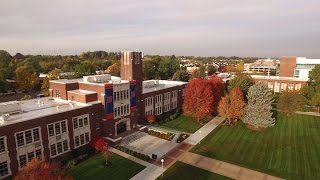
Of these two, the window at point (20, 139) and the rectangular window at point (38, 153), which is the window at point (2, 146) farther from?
the rectangular window at point (38, 153)

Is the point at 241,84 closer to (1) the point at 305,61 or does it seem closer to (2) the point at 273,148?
(2) the point at 273,148

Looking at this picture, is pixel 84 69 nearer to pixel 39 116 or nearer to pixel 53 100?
pixel 53 100

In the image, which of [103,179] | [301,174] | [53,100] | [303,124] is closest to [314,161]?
[301,174]

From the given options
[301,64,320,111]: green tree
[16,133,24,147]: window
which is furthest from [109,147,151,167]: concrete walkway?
[301,64,320,111]: green tree

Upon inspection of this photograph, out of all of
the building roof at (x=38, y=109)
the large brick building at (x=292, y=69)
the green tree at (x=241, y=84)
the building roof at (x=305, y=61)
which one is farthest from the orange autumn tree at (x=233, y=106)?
the building roof at (x=305, y=61)

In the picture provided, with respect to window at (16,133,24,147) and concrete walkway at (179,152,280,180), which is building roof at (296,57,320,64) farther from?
window at (16,133,24,147)

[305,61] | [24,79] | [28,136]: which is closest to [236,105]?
[28,136]
